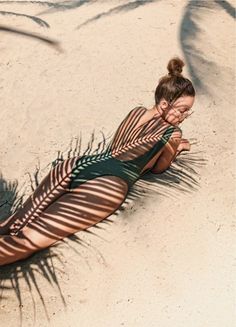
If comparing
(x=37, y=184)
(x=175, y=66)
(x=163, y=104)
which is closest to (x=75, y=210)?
(x=37, y=184)

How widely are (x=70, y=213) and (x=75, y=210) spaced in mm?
36

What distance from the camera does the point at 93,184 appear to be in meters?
3.04

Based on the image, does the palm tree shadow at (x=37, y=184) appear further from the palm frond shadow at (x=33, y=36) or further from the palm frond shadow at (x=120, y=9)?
the palm frond shadow at (x=120, y=9)

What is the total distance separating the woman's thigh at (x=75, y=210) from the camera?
9.69 feet

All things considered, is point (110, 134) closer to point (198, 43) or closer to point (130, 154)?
point (130, 154)

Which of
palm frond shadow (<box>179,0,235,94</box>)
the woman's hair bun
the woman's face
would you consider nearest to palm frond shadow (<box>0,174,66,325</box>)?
the woman's face

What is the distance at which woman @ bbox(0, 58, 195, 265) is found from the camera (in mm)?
2959

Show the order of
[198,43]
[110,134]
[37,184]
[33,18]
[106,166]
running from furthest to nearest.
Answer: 1. [33,18]
2. [198,43]
3. [110,134]
4. [37,184]
5. [106,166]

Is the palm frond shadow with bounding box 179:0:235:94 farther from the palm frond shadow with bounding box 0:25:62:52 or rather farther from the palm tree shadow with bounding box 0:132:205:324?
the palm frond shadow with bounding box 0:25:62:52

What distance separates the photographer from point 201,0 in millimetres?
6066

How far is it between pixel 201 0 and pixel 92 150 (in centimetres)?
Answer: 307

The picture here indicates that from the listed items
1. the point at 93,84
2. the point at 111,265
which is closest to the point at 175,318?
the point at 111,265

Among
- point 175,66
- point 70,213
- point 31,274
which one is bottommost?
A: point 31,274

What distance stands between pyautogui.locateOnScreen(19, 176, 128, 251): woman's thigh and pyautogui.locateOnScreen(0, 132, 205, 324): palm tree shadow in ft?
0.40
